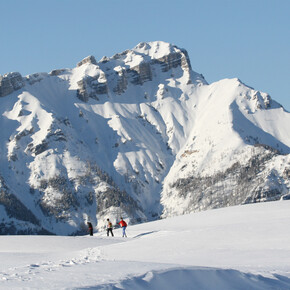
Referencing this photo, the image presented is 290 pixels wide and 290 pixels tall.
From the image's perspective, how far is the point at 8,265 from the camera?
102ft

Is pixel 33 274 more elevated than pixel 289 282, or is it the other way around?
pixel 33 274

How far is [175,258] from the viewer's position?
33469 millimetres

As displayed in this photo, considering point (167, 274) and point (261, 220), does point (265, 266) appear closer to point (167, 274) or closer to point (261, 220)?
point (167, 274)

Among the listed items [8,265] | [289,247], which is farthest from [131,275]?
[289,247]

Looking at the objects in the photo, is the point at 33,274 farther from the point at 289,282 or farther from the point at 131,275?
the point at 289,282

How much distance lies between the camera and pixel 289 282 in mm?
24297

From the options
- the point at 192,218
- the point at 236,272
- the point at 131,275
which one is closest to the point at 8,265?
the point at 131,275

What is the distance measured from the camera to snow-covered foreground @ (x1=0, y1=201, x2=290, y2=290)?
73.0 ft

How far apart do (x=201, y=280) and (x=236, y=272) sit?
6.70 ft

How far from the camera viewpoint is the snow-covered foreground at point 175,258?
2225cm

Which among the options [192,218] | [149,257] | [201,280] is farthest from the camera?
[192,218]

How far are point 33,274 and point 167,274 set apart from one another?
17.2 feet

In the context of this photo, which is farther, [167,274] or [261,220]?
[261,220]

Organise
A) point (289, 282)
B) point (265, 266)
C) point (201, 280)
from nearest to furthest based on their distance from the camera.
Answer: point (201, 280)
point (289, 282)
point (265, 266)
